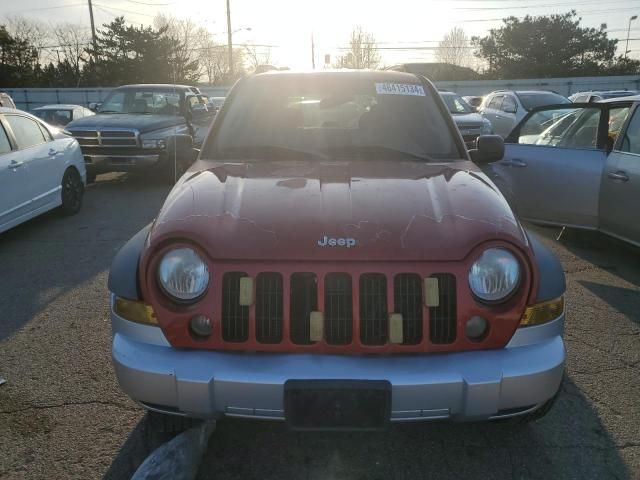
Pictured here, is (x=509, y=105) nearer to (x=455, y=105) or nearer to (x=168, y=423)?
(x=455, y=105)

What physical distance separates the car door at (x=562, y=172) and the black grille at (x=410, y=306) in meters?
3.90

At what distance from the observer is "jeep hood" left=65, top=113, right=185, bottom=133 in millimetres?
10070

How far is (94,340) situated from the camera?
384 cm

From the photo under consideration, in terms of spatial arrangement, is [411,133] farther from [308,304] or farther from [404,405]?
[404,405]

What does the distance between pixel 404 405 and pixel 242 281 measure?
2.56 feet

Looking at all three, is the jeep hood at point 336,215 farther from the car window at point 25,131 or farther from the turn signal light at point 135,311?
the car window at point 25,131

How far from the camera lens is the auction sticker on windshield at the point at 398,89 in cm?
374

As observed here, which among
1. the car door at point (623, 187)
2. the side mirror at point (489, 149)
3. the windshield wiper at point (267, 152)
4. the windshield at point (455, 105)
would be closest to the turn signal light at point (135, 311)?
the windshield wiper at point (267, 152)

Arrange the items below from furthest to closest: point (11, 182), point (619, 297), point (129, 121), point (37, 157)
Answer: point (129, 121), point (37, 157), point (11, 182), point (619, 297)

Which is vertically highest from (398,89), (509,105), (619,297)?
(398,89)

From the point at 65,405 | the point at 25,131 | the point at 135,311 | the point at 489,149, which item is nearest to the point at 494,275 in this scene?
the point at 135,311

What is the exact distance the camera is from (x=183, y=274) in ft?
7.34

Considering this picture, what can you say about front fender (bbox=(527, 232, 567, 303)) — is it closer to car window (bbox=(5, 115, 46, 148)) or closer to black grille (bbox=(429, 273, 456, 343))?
black grille (bbox=(429, 273, 456, 343))

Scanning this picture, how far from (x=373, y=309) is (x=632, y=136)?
13.7 feet
